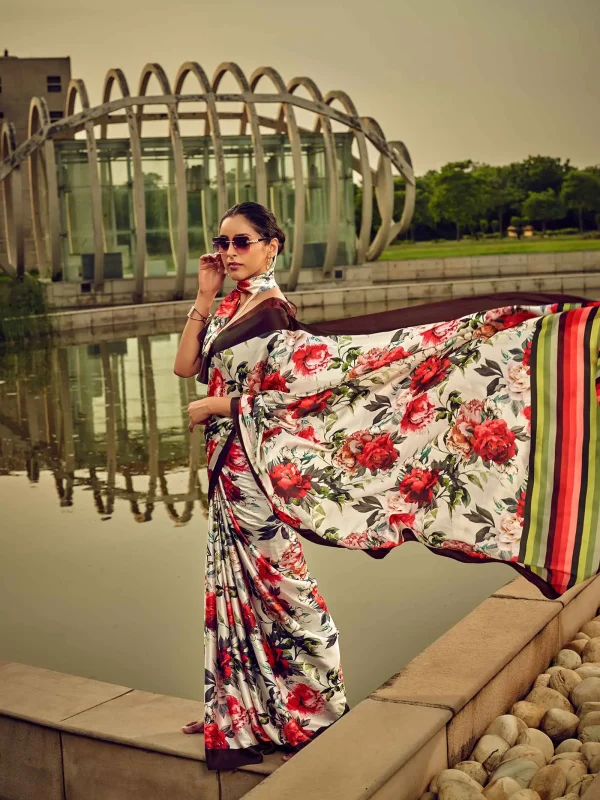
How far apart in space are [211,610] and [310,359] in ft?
2.93

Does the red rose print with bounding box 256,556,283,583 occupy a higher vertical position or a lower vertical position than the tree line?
lower

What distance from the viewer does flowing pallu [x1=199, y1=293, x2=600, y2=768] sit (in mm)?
3656

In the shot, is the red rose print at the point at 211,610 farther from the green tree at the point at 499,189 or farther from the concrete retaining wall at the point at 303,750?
the green tree at the point at 499,189

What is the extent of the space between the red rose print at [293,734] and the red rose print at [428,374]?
1.18 meters

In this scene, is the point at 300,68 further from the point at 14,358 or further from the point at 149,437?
the point at 149,437

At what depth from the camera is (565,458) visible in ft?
11.7

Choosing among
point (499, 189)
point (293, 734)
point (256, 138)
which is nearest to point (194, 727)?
point (293, 734)

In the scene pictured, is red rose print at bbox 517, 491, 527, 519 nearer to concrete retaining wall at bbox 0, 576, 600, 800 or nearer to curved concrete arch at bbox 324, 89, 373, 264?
concrete retaining wall at bbox 0, 576, 600, 800

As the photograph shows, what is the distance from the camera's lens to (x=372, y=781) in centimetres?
319

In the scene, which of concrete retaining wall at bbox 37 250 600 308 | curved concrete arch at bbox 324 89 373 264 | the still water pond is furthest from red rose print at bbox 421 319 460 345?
curved concrete arch at bbox 324 89 373 264

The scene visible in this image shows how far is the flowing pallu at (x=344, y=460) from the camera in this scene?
12.0ft

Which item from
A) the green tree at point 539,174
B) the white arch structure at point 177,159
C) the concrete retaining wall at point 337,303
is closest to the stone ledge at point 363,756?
the concrete retaining wall at point 337,303

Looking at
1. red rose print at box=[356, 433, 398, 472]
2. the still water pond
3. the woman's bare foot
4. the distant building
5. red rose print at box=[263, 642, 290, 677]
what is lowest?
the still water pond

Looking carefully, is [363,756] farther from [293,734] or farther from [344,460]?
[344,460]
